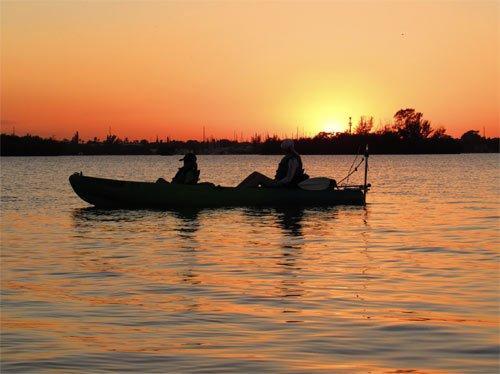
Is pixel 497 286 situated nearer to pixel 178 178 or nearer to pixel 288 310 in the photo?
pixel 288 310

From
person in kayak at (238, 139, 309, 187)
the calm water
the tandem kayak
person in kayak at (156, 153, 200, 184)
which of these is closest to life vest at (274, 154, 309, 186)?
person in kayak at (238, 139, 309, 187)

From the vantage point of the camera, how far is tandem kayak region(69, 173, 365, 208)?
26.1 metres

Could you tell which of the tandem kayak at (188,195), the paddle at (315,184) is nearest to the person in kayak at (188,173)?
the tandem kayak at (188,195)

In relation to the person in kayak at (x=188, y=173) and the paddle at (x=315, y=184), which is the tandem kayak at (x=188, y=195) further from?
the person in kayak at (x=188, y=173)

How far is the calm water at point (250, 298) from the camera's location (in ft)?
26.7

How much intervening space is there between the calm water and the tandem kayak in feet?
12.6

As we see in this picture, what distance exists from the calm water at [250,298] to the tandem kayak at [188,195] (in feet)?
12.6

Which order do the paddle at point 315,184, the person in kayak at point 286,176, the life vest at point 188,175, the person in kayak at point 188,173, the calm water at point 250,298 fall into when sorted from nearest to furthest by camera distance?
1. the calm water at point 250,298
2. the person in kayak at point 286,176
3. the person in kayak at point 188,173
4. the life vest at point 188,175
5. the paddle at point 315,184

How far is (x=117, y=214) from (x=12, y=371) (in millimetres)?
18028

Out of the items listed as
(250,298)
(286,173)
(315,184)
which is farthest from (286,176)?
(250,298)

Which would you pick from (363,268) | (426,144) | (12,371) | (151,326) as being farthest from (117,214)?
(426,144)

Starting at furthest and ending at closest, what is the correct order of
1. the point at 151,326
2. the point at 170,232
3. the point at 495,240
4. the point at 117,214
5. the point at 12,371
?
the point at 117,214, the point at 170,232, the point at 495,240, the point at 151,326, the point at 12,371

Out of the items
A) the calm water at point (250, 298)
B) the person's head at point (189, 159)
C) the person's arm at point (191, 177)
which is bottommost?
the calm water at point (250, 298)

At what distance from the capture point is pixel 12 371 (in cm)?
769
